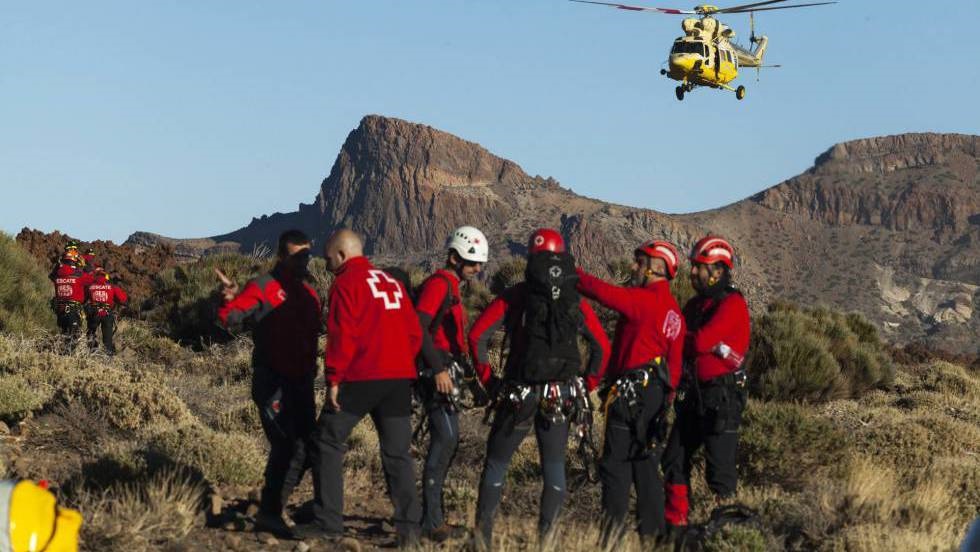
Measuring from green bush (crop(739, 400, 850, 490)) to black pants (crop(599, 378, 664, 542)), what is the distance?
13.8 ft

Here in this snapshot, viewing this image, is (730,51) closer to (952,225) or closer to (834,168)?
(952,225)

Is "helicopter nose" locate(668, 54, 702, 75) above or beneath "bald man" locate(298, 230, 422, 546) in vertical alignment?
above

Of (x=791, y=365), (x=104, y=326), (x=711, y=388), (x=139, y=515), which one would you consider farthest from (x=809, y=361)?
(x=139, y=515)

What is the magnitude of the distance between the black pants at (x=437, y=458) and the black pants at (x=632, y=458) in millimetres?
1067

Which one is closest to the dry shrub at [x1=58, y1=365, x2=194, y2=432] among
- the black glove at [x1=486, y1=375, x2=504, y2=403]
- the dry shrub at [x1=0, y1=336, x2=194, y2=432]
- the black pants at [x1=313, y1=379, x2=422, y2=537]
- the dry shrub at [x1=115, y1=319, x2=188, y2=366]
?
the dry shrub at [x1=0, y1=336, x2=194, y2=432]

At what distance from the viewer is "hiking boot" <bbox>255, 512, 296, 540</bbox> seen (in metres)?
8.27

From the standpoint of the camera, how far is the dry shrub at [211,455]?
33.1 feet

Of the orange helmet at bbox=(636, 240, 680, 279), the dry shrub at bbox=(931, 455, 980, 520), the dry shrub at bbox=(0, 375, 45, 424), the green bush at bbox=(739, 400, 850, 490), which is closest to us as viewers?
the orange helmet at bbox=(636, 240, 680, 279)

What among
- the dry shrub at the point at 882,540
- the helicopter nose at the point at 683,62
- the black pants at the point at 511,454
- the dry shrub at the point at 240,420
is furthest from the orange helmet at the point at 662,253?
the helicopter nose at the point at 683,62

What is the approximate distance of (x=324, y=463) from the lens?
7785mm

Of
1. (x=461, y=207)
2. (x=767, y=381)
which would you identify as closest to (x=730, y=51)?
(x=767, y=381)

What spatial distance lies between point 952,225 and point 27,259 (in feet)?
529

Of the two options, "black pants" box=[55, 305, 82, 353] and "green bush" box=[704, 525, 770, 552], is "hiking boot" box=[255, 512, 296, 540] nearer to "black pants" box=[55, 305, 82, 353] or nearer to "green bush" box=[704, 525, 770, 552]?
"green bush" box=[704, 525, 770, 552]

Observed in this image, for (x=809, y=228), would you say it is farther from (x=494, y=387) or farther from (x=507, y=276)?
(x=494, y=387)
